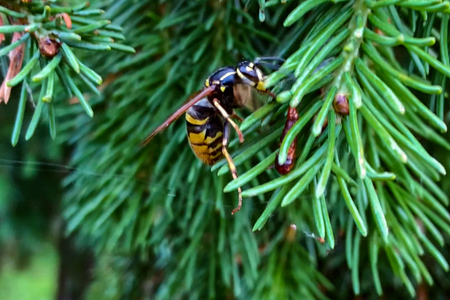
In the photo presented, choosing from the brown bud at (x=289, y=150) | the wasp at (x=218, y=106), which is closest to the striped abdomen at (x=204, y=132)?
the wasp at (x=218, y=106)

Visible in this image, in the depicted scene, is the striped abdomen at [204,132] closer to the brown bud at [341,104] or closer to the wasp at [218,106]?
the wasp at [218,106]

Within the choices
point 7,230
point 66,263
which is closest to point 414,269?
point 66,263

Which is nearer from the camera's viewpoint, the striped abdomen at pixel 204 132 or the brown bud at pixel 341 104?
the brown bud at pixel 341 104

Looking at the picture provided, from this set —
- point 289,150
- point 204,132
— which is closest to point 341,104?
point 289,150

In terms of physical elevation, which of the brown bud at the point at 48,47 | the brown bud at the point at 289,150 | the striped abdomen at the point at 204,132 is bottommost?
the brown bud at the point at 289,150

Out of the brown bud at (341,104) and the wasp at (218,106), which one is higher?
the wasp at (218,106)

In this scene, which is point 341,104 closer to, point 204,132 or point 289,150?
point 289,150

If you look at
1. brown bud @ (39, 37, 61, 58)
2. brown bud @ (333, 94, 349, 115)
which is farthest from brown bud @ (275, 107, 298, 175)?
brown bud @ (39, 37, 61, 58)

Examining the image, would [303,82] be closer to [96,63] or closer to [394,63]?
[394,63]
